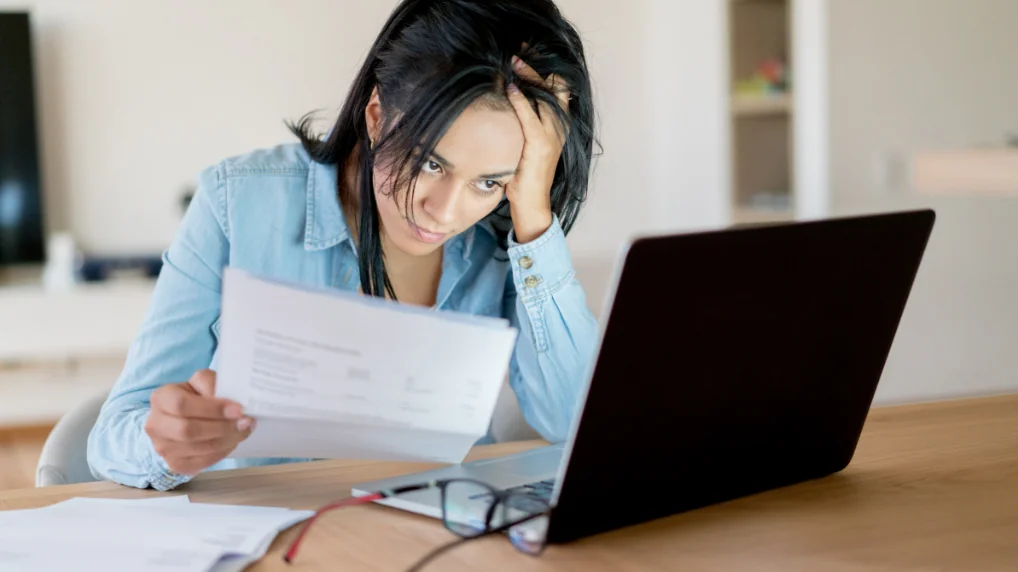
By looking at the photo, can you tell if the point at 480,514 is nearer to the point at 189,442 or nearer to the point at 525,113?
the point at 189,442

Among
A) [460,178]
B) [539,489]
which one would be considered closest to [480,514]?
[539,489]

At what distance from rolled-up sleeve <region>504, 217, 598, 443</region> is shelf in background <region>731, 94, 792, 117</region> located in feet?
9.11

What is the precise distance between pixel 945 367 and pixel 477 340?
9.71 ft

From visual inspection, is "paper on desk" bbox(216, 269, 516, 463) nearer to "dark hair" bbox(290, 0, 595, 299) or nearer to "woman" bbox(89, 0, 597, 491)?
"woman" bbox(89, 0, 597, 491)

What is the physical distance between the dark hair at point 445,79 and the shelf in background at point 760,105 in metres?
2.75

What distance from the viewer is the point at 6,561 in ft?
2.55

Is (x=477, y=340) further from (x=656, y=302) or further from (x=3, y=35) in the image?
(x=3, y=35)

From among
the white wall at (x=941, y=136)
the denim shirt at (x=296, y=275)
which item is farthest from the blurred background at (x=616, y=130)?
the denim shirt at (x=296, y=275)

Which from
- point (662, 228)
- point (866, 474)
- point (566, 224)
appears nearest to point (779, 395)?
point (866, 474)

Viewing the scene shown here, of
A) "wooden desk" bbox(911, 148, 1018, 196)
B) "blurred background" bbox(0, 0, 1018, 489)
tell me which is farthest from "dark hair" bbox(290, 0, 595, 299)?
"blurred background" bbox(0, 0, 1018, 489)

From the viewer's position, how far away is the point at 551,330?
1.27m

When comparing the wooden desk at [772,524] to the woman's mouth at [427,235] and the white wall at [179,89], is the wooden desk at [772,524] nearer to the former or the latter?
the woman's mouth at [427,235]

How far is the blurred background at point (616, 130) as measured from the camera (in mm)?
3445

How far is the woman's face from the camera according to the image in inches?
45.0
